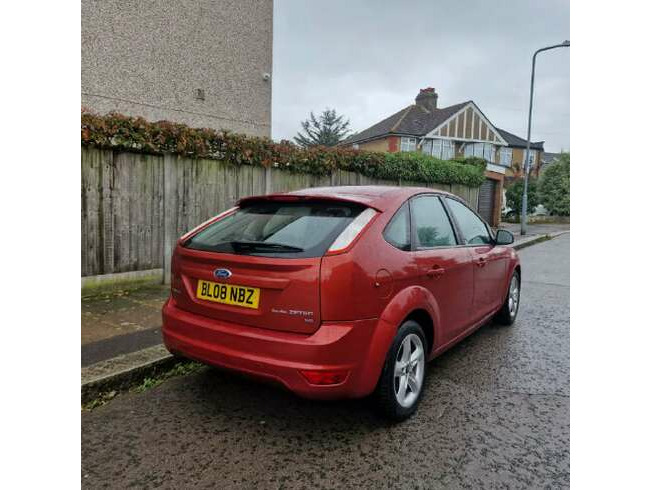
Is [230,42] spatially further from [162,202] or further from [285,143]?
[162,202]

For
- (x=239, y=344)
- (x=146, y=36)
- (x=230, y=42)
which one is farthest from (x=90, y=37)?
(x=239, y=344)

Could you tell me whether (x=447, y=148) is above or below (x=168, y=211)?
above

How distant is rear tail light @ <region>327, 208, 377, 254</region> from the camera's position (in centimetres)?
265

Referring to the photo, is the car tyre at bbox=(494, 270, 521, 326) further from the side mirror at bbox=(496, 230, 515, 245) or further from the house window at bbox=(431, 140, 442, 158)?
the house window at bbox=(431, 140, 442, 158)

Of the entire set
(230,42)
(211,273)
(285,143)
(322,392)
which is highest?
(230,42)

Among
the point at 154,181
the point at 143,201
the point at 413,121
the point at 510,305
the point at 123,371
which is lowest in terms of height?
the point at 123,371

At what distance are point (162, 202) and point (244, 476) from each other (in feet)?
15.1

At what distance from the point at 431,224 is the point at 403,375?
1262 mm

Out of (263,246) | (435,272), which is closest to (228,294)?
(263,246)

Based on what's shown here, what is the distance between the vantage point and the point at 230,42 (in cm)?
1441

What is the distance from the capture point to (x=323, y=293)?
8.34 ft

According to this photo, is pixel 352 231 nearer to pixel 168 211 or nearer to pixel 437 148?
pixel 168 211

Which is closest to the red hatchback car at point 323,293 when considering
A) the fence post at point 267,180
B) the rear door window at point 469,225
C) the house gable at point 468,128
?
the rear door window at point 469,225

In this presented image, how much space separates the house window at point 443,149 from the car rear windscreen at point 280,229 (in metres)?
35.5
